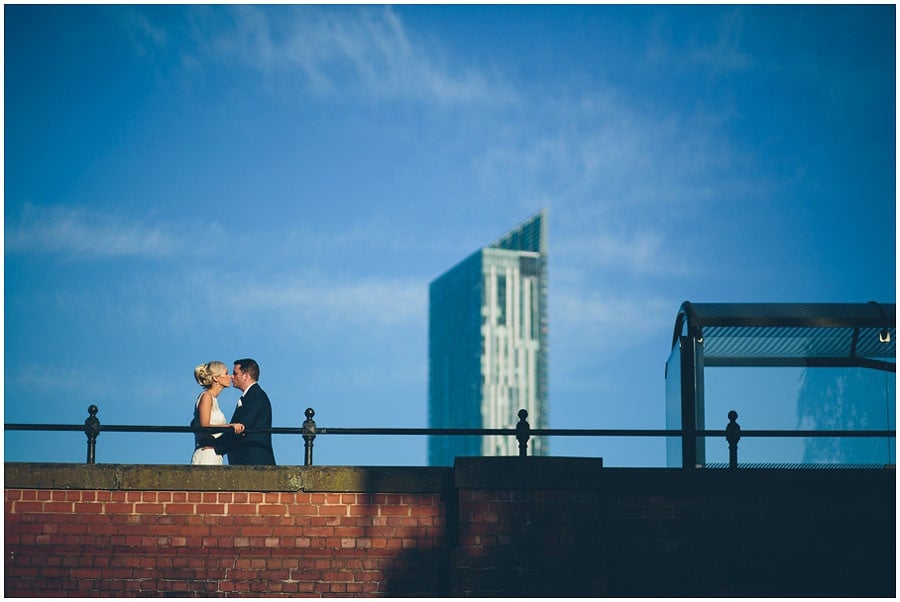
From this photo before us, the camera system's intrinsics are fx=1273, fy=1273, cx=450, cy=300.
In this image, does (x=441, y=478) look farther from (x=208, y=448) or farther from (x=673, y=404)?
(x=673, y=404)

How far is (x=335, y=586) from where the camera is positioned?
1169 centimetres

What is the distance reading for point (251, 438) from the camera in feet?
40.4

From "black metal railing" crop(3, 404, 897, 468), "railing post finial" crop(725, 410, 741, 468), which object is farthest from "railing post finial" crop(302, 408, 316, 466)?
"railing post finial" crop(725, 410, 741, 468)

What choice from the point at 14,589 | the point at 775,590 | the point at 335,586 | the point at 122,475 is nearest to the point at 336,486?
the point at 335,586

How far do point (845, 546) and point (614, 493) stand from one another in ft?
7.21

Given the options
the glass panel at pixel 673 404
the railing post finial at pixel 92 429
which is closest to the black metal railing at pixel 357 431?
the railing post finial at pixel 92 429

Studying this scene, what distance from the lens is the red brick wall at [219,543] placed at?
11.7 meters

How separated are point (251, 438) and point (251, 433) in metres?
0.05

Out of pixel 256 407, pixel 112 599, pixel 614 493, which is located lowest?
pixel 112 599

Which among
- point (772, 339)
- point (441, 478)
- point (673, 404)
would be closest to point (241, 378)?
point (441, 478)

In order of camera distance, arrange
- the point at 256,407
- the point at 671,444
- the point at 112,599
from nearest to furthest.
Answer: the point at 112,599
the point at 256,407
the point at 671,444

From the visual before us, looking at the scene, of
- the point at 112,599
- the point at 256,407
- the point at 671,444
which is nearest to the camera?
the point at 112,599

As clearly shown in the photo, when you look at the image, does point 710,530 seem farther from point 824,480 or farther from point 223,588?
point 223,588

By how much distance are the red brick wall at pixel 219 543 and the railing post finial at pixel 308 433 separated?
0.36m
